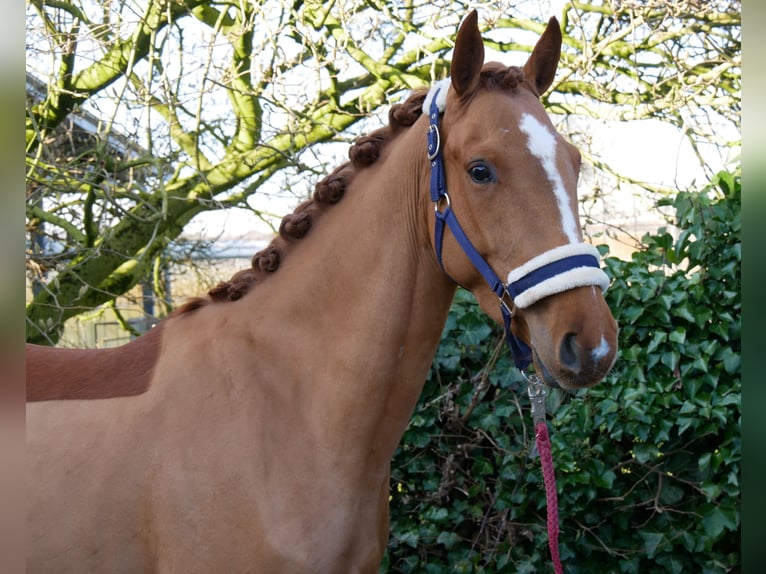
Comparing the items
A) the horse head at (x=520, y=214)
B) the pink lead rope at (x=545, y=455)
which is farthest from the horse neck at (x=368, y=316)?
the pink lead rope at (x=545, y=455)

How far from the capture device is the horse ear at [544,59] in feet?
6.94

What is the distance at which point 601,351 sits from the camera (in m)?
1.63

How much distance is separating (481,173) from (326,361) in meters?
0.68

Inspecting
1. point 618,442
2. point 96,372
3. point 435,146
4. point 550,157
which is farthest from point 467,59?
point 618,442

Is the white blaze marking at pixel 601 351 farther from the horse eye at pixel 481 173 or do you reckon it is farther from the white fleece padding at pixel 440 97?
the white fleece padding at pixel 440 97

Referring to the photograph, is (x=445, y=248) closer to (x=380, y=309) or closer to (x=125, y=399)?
(x=380, y=309)

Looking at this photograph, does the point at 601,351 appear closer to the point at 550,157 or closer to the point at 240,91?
the point at 550,157

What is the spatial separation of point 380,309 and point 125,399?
2.58ft

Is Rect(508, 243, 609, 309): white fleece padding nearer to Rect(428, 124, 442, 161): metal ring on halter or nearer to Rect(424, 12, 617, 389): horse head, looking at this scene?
Rect(424, 12, 617, 389): horse head

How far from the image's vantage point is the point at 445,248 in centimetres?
193

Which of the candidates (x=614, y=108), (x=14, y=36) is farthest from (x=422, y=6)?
(x=14, y=36)

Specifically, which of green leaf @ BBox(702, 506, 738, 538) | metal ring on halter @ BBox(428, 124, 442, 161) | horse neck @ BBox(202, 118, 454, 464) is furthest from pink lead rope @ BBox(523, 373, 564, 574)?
green leaf @ BBox(702, 506, 738, 538)


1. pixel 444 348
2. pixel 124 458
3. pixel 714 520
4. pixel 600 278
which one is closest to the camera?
pixel 600 278

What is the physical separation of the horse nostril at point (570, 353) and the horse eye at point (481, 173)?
461 millimetres
